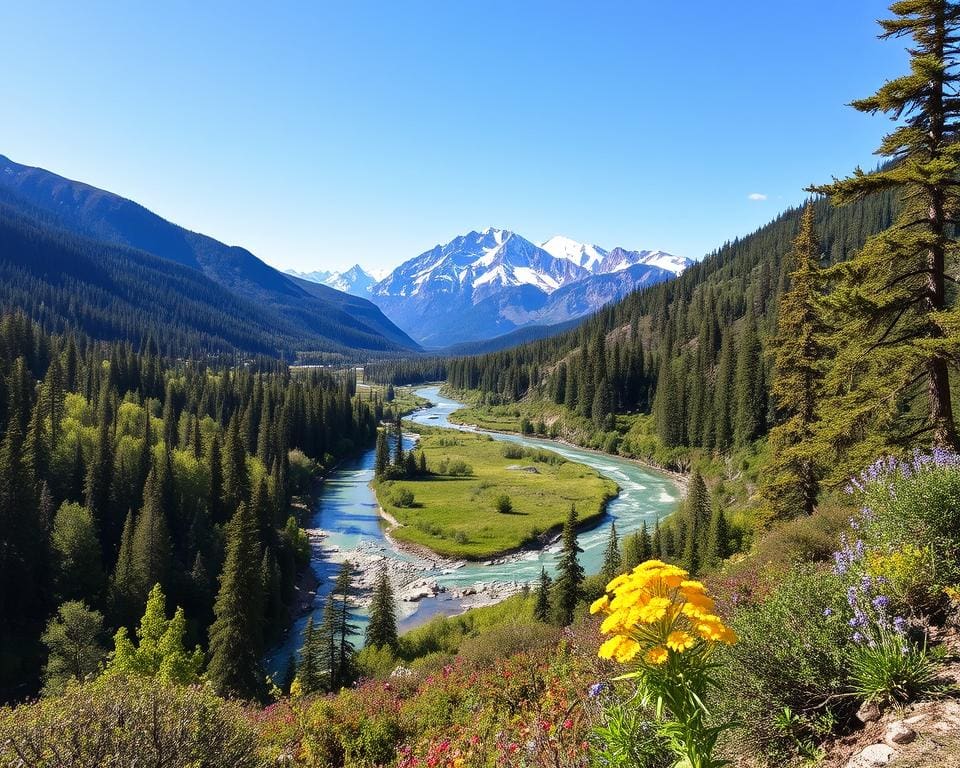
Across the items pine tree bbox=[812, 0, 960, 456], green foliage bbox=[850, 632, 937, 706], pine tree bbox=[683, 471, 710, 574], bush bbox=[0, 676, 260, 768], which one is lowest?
pine tree bbox=[683, 471, 710, 574]

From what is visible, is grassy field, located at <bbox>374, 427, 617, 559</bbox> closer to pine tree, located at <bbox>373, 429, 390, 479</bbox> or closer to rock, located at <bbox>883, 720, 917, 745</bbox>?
pine tree, located at <bbox>373, 429, 390, 479</bbox>

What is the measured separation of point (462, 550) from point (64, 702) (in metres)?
53.5

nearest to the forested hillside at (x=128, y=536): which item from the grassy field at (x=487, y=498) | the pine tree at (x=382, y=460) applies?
the pine tree at (x=382, y=460)

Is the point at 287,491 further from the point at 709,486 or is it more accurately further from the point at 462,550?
the point at 709,486

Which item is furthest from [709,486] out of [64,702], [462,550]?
[64,702]

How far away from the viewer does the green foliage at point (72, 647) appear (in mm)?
34250

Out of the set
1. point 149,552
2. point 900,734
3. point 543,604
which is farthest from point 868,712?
point 149,552

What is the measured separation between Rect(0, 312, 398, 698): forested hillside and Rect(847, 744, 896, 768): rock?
33.0m

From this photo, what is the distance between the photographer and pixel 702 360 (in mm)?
110812

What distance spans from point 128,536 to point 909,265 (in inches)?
2154

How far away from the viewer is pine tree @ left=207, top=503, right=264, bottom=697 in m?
33.5

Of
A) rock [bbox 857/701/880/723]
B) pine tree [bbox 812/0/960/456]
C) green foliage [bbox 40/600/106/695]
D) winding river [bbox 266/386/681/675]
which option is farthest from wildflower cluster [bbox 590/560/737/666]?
winding river [bbox 266/386/681/675]

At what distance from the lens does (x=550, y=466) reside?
10412 centimetres

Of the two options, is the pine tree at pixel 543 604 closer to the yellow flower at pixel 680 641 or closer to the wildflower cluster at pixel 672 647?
the wildflower cluster at pixel 672 647
